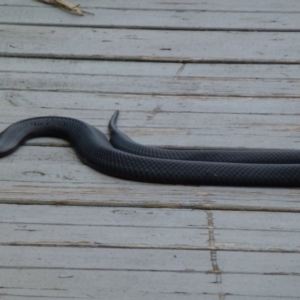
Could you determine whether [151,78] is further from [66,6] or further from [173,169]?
[173,169]

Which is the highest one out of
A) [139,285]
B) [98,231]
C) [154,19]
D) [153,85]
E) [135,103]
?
[154,19]

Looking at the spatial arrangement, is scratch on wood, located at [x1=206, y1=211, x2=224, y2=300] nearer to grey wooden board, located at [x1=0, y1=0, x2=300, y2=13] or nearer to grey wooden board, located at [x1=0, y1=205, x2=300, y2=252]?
grey wooden board, located at [x1=0, y1=205, x2=300, y2=252]

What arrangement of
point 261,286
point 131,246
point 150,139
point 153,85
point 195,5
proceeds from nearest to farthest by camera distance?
point 261,286 → point 131,246 → point 150,139 → point 153,85 → point 195,5

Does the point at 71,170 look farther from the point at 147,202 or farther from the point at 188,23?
the point at 188,23

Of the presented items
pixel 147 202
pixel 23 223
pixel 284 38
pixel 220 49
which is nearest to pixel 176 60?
pixel 220 49

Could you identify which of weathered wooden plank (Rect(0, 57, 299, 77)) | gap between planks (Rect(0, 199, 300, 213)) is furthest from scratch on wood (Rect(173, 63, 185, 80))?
gap between planks (Rect(0, 199, 300, 213))

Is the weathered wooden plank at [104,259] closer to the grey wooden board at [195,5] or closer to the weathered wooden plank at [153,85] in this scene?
the weathered wooden plank at [153,85]

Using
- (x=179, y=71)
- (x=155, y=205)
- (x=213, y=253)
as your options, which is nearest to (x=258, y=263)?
(x=213, y=253)
